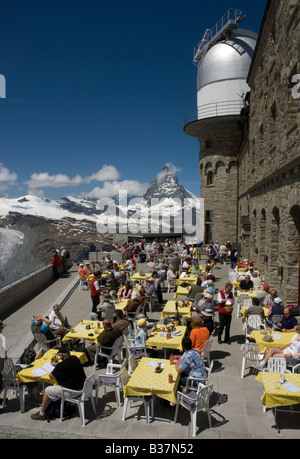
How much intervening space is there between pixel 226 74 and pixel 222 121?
4266mm

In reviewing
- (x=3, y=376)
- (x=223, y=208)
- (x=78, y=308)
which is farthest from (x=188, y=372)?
(x=223, y=208)

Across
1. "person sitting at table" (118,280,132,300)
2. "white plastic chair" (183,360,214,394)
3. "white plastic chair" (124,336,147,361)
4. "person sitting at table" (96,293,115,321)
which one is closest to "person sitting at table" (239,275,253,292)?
"person sitting at table" (118,280,132,300)

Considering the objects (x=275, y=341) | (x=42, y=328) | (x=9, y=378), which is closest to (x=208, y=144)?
(x=275, y=341)

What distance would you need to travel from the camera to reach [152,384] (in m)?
6.22

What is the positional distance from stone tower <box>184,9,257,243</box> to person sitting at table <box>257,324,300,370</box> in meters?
23.3

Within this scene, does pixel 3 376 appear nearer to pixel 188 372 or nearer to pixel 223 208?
pixel 188 372

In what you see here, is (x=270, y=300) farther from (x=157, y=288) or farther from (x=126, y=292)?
(x=126, y=292)

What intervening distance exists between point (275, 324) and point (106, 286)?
25.5 ft

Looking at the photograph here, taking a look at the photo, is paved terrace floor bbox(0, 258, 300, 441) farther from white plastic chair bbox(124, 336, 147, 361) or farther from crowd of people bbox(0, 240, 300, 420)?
white plastic chair bbox(124, 336, 147, 361)

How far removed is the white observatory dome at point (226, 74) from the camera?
29.8 m

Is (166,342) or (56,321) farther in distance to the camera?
(56,321)

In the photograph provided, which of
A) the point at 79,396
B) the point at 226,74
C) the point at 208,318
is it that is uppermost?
the point at 226,74

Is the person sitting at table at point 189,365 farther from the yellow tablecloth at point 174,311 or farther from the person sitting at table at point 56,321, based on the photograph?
the person sitting at table at point 56,321

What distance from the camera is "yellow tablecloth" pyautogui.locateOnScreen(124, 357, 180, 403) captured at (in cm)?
607
